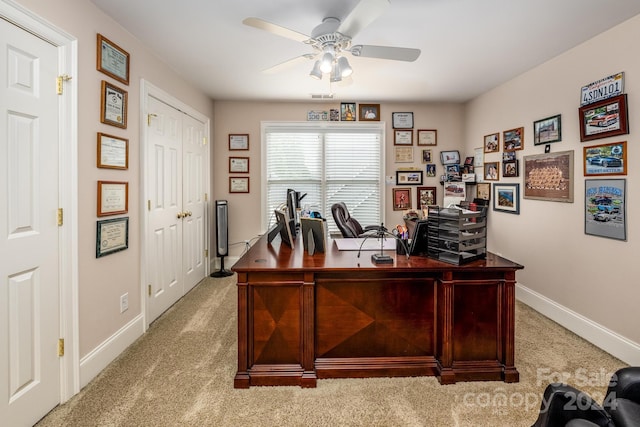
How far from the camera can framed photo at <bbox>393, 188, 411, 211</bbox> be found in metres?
5.07

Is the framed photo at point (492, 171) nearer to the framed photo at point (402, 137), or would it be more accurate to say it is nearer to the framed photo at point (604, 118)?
the framed photo at point (402, 137)

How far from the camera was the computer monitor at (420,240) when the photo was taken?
235cm

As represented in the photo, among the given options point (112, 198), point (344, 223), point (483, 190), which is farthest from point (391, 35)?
point (483, 190)

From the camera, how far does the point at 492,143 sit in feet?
13.9

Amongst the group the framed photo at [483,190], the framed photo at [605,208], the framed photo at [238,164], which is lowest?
the framed photo at [605,208]

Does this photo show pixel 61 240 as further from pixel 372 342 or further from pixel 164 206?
pixel 372 342

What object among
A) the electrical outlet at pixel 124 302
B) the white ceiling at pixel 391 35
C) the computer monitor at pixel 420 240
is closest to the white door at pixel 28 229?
the electrical outlet at pixel 124 302

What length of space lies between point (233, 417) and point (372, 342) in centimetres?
94

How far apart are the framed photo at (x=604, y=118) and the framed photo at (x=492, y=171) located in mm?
1298

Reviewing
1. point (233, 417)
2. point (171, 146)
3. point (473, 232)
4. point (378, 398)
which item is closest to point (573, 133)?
point (473, 232)

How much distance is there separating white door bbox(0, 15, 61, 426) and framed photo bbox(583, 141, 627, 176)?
3.87 meters

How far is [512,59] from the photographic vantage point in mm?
3240

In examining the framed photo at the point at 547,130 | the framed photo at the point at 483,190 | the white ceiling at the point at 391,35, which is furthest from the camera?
the framed photo at the point at 483,190

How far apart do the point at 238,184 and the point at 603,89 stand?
13.8 ft
